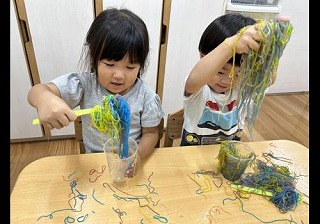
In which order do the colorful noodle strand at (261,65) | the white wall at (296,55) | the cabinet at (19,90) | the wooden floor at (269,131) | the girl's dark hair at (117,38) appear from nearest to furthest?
the colorful noodle strand at (261,65)
the girl's dark hair at (117,38)
the cabinet at (19,90)
the wooden floor at (269,131)
the white wall at (296,55)

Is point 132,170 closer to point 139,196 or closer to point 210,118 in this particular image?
point 139,196

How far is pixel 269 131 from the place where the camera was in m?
2.25

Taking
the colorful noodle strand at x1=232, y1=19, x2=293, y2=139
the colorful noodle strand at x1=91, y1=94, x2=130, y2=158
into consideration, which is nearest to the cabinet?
the colorful noodle strand at x1=91, y1=94, x2=130, y2=158

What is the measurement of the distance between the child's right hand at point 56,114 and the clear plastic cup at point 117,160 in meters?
0.12

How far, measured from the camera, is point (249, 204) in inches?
26.9

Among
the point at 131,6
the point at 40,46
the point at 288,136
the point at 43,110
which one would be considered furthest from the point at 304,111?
the point at 43,110

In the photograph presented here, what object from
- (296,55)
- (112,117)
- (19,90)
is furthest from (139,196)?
(296,55)

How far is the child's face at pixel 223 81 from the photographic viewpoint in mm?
851

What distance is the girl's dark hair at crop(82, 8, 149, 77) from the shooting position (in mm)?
817

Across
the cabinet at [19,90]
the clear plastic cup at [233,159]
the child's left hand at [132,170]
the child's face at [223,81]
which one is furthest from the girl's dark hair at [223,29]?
the cabinet at [19,90]

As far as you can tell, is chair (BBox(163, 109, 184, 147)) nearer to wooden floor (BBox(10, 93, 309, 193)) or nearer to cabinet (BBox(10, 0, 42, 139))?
wooden floor (BBox(10, 93, 309, 193))

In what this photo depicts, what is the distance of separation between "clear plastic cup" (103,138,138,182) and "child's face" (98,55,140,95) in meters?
0.25

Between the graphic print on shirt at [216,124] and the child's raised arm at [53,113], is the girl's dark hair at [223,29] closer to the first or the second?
the graphic print on shirt at [216,124]

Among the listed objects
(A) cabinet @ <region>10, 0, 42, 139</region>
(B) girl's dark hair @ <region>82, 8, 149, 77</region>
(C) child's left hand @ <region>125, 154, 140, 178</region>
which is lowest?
(A) cabinet @ <region>10, 0, 42, 139</region>
